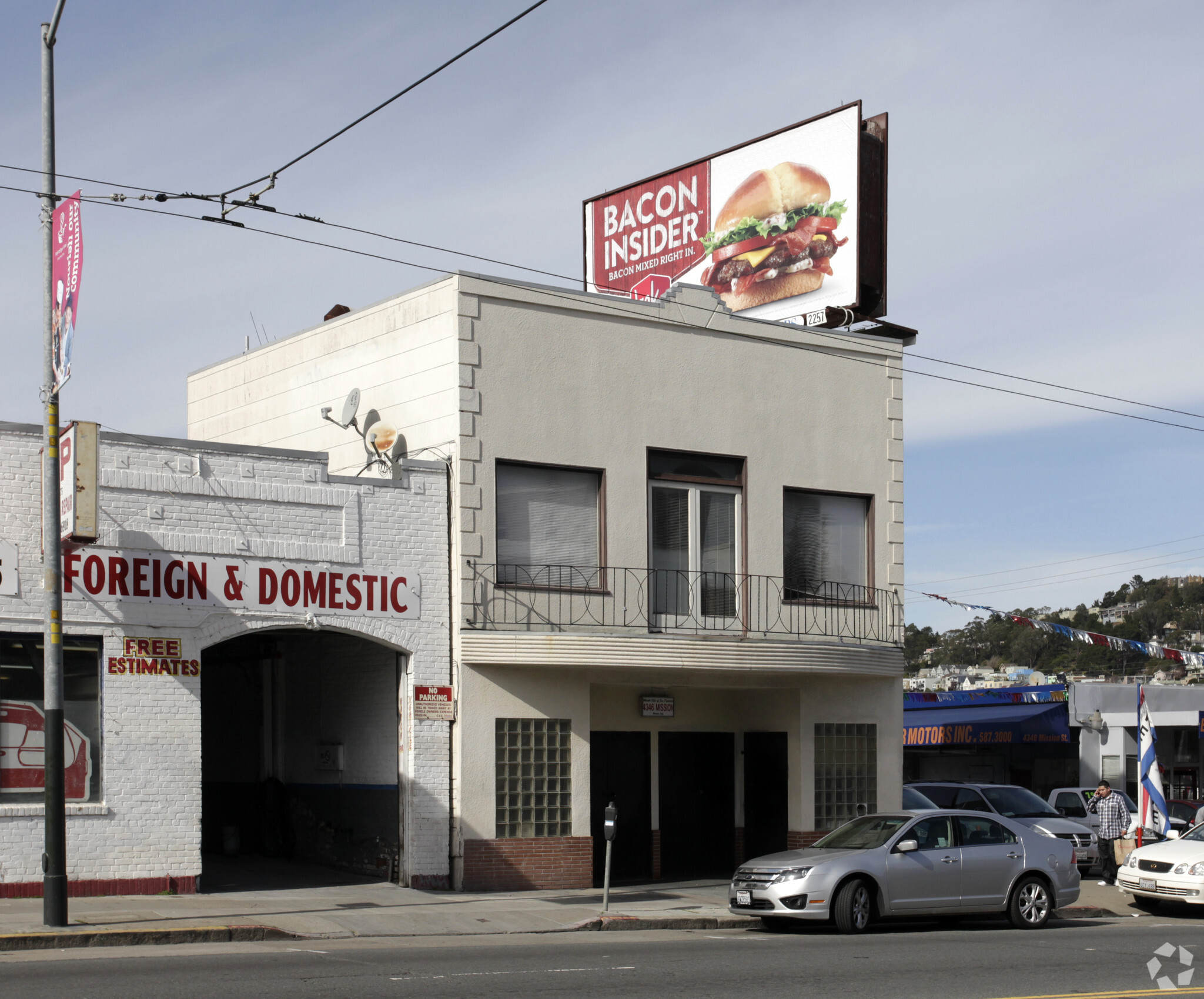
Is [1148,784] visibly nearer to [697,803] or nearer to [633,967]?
[697,803]

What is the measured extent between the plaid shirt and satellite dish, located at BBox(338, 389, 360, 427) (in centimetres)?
1305

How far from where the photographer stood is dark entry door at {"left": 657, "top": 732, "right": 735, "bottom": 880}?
22.2m

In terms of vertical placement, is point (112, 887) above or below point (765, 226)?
below

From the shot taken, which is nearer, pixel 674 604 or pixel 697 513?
pixel 674 604

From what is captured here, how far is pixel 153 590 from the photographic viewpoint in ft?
56.9

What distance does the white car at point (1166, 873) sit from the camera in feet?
61.1

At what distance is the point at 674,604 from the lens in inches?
832

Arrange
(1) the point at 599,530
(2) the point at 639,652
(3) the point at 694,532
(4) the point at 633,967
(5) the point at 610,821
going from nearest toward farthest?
(4) the point at 633,967, (5) the point at 610,821, (2) the point at 639,652, (1) the point at 599,530, (3) the point at 694,532

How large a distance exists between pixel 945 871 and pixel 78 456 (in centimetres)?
1046

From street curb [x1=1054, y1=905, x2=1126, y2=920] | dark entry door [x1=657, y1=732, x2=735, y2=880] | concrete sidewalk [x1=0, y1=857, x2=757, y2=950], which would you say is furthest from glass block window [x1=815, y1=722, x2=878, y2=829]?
street curb [x1=1054, y1=905, x2=1126, y2=920]

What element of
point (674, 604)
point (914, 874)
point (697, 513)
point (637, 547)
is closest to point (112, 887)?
point (637, 547)

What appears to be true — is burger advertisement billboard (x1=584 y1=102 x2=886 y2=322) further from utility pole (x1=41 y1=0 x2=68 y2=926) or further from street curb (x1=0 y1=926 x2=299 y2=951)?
street curb (x1=0 y1=926 x2=299 y2=951)

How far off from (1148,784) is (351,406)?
530 inches

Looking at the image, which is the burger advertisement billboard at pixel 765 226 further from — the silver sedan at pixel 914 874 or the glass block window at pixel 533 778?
the silver sedan at pixel 914 874
